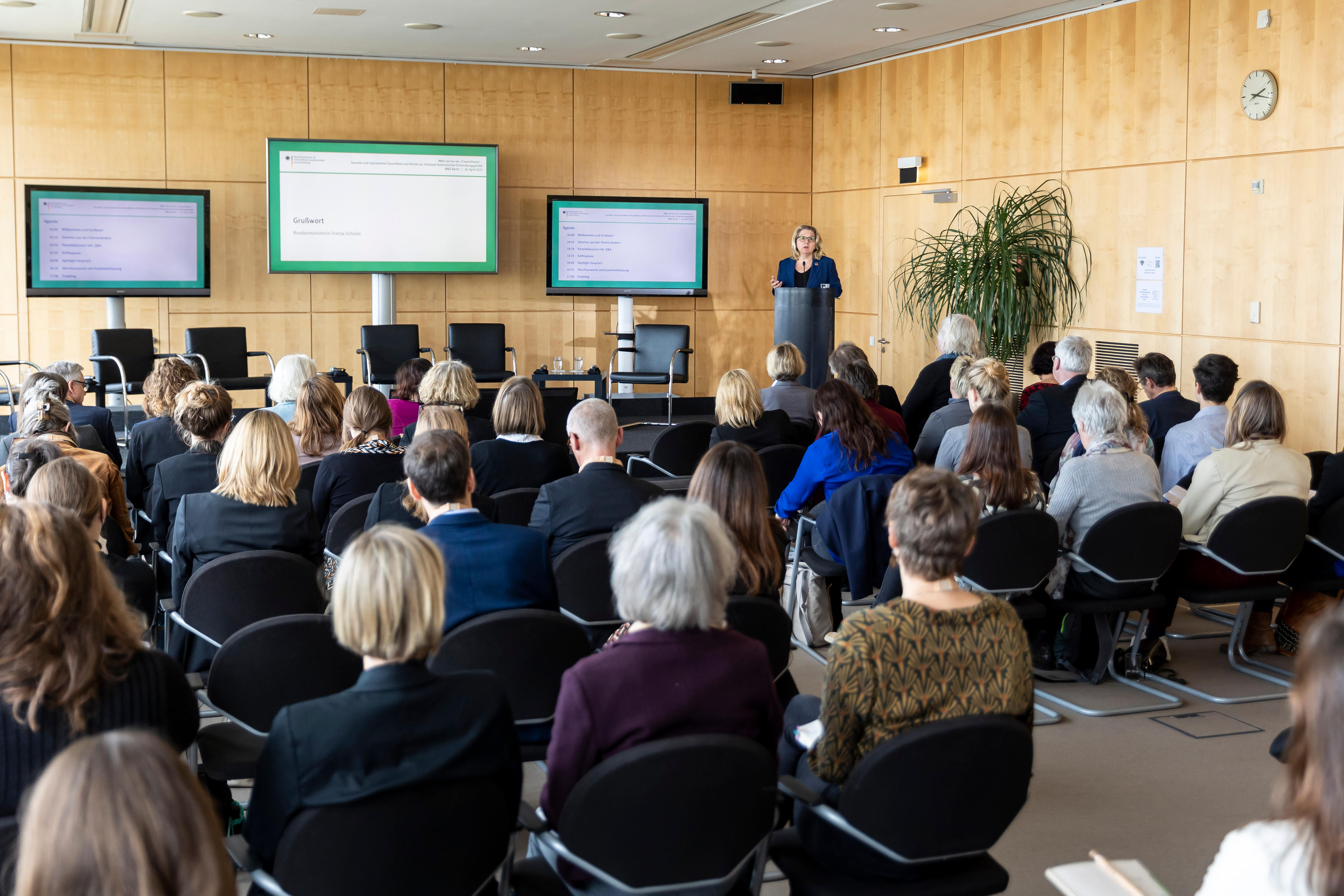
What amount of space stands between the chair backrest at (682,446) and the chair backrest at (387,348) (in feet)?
14.5

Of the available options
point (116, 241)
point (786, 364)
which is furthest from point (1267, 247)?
point (116, 241)

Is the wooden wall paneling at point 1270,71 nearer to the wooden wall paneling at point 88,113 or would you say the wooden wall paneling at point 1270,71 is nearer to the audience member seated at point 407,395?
the audience member seated at point 407,395

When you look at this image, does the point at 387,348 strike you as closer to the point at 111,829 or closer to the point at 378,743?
the point at 378,743

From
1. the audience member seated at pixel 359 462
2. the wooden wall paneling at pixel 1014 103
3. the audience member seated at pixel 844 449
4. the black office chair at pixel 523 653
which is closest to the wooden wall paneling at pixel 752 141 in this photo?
the wooden wall paneling at pixel 1014 103

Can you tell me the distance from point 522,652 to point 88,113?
9.52 meters

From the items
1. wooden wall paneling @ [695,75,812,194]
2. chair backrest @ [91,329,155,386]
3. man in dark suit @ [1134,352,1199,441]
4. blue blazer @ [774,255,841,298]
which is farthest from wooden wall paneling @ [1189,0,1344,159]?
chair backrest @ [91,329,155,386]

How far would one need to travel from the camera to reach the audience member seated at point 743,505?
3.37 m

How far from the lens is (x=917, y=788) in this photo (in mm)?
2160

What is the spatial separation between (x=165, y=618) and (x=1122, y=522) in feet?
10.9

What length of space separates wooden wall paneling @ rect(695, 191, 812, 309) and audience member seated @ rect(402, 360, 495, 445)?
6683mm

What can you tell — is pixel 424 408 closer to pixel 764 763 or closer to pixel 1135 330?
pixel 764 763

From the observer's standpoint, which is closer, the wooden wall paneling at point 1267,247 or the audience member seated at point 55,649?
the audience member seated at point 55,649

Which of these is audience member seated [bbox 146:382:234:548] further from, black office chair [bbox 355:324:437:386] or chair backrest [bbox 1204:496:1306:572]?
black office chair [bbox 355:324:437:386]

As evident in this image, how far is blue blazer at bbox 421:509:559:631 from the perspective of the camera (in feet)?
10.1
